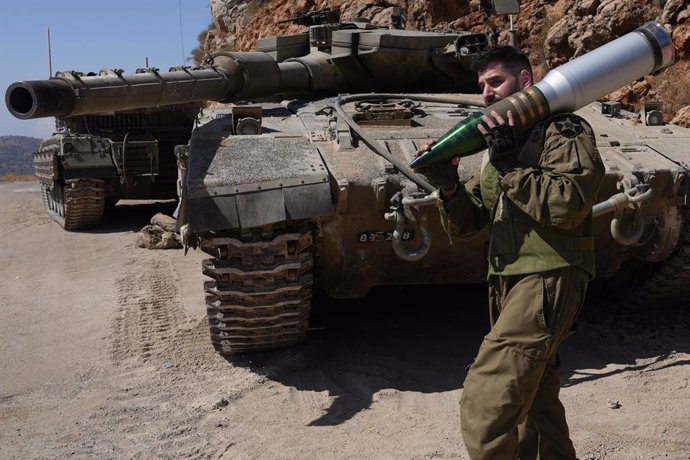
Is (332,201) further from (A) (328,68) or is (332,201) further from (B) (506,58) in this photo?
(A) (328,68)

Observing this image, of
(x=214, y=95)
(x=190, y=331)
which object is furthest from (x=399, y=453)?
(x=214, y=95)

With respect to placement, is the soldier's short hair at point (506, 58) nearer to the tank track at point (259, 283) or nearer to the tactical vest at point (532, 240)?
the tactical vest at point (532, 240)

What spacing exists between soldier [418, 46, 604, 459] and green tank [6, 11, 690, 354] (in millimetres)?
1766

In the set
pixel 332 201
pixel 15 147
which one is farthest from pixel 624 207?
pixel 15 147

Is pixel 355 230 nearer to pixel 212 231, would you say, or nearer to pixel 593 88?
pixel 212 231

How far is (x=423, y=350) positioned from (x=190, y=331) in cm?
192

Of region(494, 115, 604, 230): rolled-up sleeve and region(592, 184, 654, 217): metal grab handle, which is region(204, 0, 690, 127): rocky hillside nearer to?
region(592, 184, 654, 217): metal grab handle

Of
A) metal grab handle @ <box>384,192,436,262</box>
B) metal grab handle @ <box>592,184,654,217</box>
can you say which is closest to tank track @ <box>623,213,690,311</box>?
metal grab handle @ <box>592,184,654,217</box>

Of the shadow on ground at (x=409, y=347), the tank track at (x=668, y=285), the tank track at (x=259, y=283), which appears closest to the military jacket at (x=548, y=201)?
the shadow on ground at (x=409, y=347)

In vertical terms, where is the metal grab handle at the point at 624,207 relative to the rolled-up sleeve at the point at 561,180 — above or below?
below

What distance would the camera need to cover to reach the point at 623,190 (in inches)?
211

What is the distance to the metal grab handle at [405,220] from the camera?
5.06 meters

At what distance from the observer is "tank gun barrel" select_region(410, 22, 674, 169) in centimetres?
311

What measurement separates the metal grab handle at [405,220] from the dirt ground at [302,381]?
0.88 m
